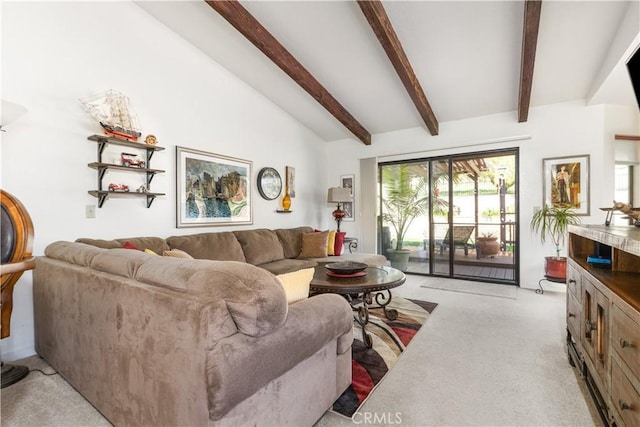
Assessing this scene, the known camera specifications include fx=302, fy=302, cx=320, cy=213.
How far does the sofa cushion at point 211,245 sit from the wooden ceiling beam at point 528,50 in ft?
11.8

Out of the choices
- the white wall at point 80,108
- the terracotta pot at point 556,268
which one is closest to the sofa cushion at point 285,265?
the white wall at point 80,108

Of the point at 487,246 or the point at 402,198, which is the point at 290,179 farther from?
the point at 487,246

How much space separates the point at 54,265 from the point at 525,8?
396 cm

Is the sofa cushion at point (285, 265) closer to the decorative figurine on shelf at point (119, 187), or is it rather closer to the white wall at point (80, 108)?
the white wall at point (80, 108)

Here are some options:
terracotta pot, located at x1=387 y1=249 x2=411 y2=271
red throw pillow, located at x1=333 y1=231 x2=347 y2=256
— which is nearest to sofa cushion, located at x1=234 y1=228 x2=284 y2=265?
red throw pillow, located at x1=333 y1=231 x2=347 y2=256

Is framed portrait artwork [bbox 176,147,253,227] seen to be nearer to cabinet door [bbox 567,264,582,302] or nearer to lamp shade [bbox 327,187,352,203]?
lamp shade [bbox 327,187,352,203]

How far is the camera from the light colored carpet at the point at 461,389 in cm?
160

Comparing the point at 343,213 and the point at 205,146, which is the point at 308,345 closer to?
the point at 205,146

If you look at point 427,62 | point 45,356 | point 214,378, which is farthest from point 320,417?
point 427,62

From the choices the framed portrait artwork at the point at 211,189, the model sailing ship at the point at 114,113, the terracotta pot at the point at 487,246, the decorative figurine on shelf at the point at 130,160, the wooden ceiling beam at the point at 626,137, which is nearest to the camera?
the model sailing ship at the point at 114,113

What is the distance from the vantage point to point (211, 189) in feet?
12.5

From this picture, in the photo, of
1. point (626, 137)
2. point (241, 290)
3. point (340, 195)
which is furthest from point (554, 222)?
point (241, 290)

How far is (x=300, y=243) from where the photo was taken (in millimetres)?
4621

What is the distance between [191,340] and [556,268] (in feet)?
14.0
